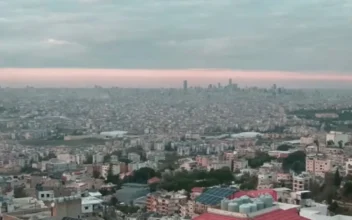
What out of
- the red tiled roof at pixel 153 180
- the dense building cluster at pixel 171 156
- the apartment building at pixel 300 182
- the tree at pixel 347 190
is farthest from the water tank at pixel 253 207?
the red tiled roof at pixel 153 180

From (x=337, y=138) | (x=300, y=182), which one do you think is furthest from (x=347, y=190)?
(x=337, y=138)

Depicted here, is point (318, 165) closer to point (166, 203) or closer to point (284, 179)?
point (284, 179)

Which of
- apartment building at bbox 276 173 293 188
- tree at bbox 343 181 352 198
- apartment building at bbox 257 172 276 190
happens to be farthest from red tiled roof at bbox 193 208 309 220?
apartment building at bbox 276 173 293 188

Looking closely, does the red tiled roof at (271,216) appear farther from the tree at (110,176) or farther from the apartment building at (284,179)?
the tree at (110,176)

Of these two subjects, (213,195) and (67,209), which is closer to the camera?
(67,209)

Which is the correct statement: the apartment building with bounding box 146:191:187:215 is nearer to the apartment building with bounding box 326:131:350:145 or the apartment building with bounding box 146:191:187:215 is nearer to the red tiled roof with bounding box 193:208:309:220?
the red tiled roof with bounding box 193:208:309:220

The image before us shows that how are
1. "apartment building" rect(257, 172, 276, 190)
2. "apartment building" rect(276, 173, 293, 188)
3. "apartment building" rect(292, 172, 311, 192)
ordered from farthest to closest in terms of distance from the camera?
"apartment building" rect(276, 173, 293, 188) < "apartment building" rect(257, 172, 276, 190) < "apartment building" rect(292, 172, 311, 192)
